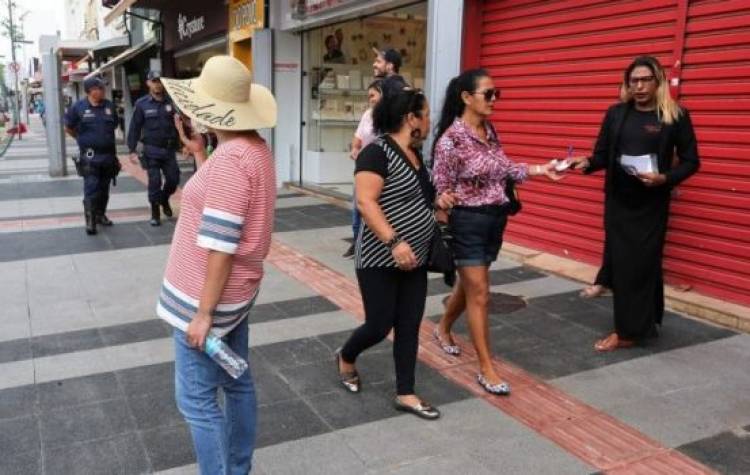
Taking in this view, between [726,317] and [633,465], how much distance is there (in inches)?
91.9

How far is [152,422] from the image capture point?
347 centimetres

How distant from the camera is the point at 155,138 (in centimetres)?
843

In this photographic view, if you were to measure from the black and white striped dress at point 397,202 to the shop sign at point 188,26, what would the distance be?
42.6ft

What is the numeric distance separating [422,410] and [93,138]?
6073 mm

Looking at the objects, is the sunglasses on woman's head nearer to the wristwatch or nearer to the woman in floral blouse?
the woman in floral blouse

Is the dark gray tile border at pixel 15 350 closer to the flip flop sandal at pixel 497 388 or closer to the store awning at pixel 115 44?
the flip flop sandal at pixel 497 388

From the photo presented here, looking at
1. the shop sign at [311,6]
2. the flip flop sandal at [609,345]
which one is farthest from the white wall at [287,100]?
the flip flop sandal at [609,345]

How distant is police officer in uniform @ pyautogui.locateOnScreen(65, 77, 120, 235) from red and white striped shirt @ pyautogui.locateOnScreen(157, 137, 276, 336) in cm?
617

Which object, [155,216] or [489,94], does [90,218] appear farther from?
[489,94]

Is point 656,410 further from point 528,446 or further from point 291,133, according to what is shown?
point 291,133

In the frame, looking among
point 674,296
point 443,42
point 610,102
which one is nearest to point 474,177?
point 674,296

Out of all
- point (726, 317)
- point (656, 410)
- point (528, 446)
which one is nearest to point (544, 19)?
Answer: point (726, 317)

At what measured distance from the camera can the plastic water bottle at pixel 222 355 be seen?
2379 millimetres

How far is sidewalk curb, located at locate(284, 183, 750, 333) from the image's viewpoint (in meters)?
4.95
